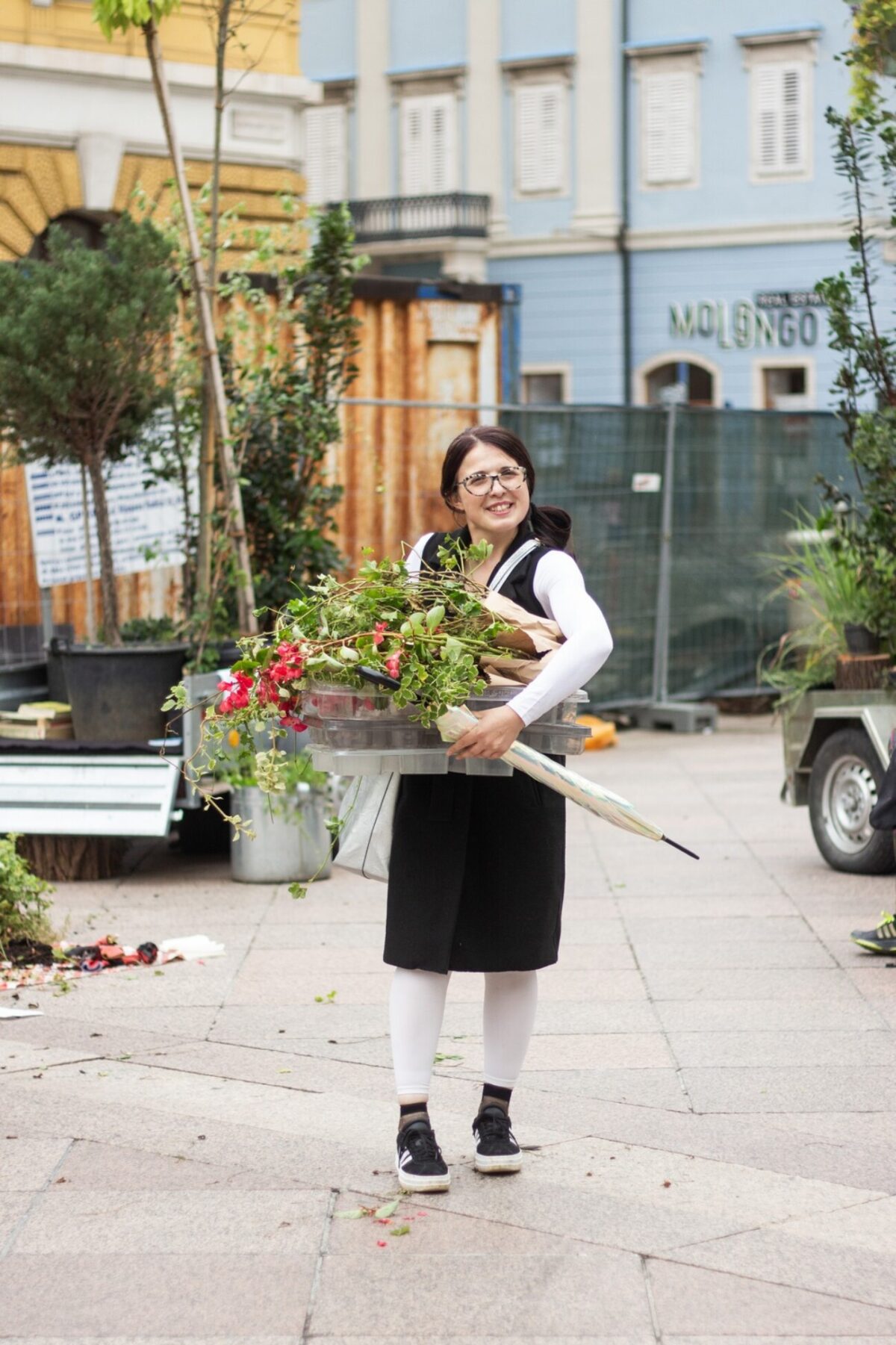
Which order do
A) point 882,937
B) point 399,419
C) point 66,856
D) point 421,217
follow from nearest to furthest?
1. point 882,937
2. point 66,856
3. point 399,419
4. point 421,217

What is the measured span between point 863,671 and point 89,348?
3632 millimetres

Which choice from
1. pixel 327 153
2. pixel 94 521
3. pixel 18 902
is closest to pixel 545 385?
pixel 327 153

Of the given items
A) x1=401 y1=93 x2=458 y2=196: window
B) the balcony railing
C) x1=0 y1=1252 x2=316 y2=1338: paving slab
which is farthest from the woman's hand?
x1=401 y1=93 x2=458 y2=196: window

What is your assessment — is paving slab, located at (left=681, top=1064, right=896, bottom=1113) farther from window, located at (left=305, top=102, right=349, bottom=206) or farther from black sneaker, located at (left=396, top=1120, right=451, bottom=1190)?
window, located at (left=305, top=102, right=349, bottom=206)

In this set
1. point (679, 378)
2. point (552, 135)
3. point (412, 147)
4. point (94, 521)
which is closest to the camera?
point (94, 521)

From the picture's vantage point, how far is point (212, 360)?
8914 mm

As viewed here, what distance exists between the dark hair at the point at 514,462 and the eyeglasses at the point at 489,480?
5 cm

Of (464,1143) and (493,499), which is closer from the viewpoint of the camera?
(493,499)

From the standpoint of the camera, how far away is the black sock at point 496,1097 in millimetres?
4652

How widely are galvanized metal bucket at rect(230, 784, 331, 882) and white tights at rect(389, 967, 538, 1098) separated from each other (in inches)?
158

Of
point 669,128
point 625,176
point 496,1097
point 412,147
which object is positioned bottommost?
point 496,1097

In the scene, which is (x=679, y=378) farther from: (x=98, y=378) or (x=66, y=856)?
(x=66, y=856)

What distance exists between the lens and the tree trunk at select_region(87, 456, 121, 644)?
884cm

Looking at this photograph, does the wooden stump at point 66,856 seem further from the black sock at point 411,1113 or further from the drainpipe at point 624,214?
the drainpipe at point 624,214
